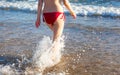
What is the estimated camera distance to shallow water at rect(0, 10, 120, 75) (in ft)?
20.5

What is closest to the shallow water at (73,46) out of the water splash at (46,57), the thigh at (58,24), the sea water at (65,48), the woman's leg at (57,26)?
the sea water at (65,48)

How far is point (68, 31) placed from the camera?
9.27 metres

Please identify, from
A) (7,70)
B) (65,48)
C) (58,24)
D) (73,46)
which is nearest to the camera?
(7,70)

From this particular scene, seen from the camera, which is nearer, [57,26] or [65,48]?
[57,26]

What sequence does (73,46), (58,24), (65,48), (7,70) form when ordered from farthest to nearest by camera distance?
1. (73,46)
2. (65,48)
3. (58,24)
4. (7,70)

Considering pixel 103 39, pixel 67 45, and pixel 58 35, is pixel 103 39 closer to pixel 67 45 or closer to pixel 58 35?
pixel 67 45

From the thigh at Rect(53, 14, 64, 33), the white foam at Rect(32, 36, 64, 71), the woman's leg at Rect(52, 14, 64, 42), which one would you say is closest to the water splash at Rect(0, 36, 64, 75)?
the white foam at Rect(32, 36, 64, 71)

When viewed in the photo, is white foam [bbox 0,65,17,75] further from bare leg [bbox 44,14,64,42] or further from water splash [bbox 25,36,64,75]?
bare leg [bbox 44,14,64,42]

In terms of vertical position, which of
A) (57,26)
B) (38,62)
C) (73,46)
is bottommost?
(73,46)

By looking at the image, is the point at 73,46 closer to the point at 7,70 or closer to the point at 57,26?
the point at 57,26

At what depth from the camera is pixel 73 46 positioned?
303 inches

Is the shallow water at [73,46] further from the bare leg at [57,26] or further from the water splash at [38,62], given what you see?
the bare leg at [57,26]

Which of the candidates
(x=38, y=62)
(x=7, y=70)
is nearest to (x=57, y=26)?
(x=38, y=62)

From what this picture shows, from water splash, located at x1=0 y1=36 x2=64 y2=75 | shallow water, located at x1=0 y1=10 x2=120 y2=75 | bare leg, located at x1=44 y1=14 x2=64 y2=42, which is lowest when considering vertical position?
shallow water, located at x1=0 y1=10 x2=120 y2=75
